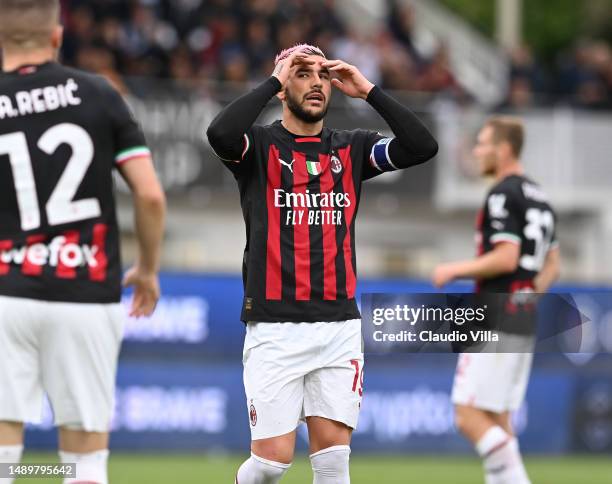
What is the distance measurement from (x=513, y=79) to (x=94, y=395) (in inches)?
630

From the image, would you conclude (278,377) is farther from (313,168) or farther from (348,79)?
(348,79)

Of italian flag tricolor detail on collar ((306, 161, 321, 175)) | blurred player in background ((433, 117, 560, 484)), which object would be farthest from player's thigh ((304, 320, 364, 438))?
blurred player in background ((433, 117, 560, 484))

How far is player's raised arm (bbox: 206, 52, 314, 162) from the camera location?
20.0 feet

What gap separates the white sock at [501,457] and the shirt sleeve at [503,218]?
1.29 metres

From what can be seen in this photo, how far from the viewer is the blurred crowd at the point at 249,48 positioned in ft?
56.9

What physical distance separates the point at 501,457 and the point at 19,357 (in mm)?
4017

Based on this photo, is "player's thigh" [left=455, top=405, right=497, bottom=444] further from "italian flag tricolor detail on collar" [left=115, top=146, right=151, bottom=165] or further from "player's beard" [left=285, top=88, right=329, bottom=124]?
"italian flag tricolor detail on collar" [left=115, top=146, right=151, bottom=165]

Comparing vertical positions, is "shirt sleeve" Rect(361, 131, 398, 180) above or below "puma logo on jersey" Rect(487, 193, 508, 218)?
above

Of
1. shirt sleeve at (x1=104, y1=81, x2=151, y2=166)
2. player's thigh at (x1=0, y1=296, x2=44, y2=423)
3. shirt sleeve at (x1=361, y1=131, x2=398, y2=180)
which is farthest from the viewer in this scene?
shirt sleeve at (x1=361, y1=131, x2=398, y2=180)

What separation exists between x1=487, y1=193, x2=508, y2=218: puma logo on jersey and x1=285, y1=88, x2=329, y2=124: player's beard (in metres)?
2.58

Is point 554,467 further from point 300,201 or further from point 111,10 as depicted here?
point 111,10

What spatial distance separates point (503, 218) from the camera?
8.58m

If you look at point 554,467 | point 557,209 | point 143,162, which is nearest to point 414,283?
point 554,467
